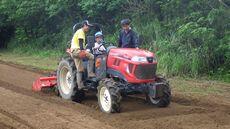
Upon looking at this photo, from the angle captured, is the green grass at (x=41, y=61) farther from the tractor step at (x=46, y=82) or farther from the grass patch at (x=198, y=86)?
the grass patch at (x=198, y=86)

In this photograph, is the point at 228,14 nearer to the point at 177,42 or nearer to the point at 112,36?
the point at 177,42

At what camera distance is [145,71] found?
9992mm

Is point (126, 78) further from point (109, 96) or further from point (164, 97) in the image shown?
point (164, 97)

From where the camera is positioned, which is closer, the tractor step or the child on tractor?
the child on tractor

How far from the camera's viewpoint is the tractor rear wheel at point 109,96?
381 inches

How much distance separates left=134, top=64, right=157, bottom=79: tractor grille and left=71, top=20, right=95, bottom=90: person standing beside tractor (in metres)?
1.31

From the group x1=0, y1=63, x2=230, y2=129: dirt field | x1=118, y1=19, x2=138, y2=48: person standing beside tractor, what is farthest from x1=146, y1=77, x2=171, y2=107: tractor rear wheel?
x1=118, y1=19, x2=138, y2=48: person standing beside tractor

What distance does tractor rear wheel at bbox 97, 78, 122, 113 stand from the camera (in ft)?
31.8

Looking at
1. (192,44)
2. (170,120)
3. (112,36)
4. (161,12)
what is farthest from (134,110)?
(112,36)

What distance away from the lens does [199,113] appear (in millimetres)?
9711

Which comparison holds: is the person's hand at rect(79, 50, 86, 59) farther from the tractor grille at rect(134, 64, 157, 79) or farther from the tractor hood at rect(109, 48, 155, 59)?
the tractor grille at rect(134, 64, 157, 79)

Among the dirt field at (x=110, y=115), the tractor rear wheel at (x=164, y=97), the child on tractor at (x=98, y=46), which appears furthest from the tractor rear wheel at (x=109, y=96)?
the tractor rear wheel at (x=164, y=97)

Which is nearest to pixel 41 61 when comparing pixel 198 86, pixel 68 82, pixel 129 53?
pixel 68 82

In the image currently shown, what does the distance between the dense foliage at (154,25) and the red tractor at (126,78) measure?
522cm
